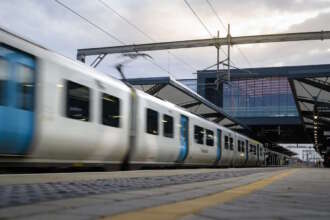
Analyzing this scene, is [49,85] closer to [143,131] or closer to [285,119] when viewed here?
[143,131]

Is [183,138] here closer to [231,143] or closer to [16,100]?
[16,100]

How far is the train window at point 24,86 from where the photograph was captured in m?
8.13

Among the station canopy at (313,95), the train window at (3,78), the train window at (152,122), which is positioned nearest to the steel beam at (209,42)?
the train window at (152,122)

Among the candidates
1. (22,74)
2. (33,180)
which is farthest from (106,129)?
(33,180)

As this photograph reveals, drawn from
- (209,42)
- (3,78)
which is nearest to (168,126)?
(209,42)

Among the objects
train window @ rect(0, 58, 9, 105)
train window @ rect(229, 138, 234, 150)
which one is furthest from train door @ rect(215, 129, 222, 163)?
train window @ rect(0, 58, 9, 105)

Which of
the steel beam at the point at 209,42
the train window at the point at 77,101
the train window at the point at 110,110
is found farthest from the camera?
the steel beam at the point at 209,42

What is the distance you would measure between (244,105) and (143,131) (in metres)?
40.5

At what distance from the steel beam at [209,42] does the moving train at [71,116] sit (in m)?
2.58

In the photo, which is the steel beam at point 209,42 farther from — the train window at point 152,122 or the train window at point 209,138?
the train window at point 209,138

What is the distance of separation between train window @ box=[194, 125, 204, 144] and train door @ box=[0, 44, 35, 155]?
447 inches

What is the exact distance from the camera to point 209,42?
16344 millimetres

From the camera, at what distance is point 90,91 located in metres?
10.6

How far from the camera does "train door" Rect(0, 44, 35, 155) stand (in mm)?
7781
